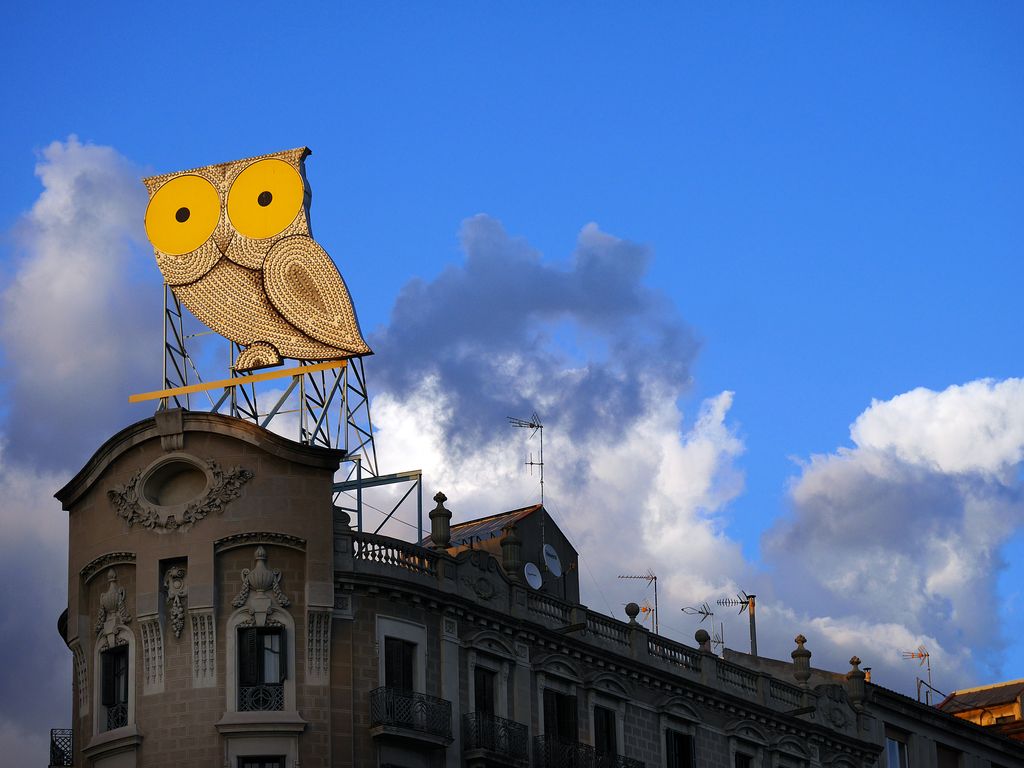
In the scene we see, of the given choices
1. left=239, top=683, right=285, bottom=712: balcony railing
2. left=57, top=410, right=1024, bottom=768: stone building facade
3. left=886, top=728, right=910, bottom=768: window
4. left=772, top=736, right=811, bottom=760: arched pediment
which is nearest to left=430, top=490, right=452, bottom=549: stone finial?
left=57, top=410, right=1024, bottom=768: stone building facade

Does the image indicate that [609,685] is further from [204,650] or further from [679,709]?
[204,650]

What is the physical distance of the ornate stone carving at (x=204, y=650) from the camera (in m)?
57.1

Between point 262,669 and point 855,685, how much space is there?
26.5m

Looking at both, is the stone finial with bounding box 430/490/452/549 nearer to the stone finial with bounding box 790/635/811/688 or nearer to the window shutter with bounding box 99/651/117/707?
the window shutter with bounding box 99/651/117/707

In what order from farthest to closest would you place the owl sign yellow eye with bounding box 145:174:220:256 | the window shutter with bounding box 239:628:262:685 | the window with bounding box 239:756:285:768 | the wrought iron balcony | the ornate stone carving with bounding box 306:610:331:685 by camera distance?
1. the owl sign yellow eye with bounding box 145:174:220:256
2. the wrought iron balcony
3. the ornate stone carving with bounding box 306:610:331:685
4. the window shutter with bounding box 239:628:262:685
5. the window with bounding box 239:756:285:768

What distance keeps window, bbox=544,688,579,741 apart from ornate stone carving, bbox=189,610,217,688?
10.5m

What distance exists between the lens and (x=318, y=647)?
5772 centimetres

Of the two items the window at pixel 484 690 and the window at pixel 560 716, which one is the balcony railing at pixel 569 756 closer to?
the window at pixel 560 716

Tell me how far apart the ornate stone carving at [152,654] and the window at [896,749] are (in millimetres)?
30213

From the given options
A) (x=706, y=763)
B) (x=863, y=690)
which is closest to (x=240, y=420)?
(x=706, y=763)

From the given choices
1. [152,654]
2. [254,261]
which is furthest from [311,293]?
[152,654]

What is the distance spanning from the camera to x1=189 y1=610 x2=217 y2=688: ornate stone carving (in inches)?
2248

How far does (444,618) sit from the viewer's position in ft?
198

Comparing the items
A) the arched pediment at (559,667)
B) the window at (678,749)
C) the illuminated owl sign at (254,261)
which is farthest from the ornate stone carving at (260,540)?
the window at (678,749)
